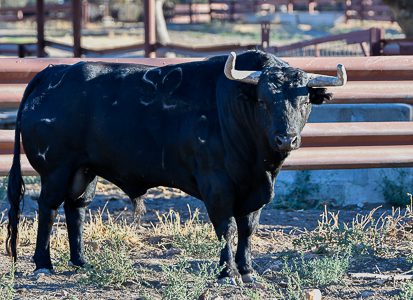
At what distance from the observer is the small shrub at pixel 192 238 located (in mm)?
6645

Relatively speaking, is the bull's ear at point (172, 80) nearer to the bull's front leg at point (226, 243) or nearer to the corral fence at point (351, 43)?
the bull's front leg at point (226, 243)

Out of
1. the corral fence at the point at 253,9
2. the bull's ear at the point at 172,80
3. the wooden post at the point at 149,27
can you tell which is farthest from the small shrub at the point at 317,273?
the corral fence at the point at 253,9

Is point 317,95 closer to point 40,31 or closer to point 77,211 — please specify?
point 77,211

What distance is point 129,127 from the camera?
6.38 metres

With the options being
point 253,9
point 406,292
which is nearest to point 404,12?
point 406,292

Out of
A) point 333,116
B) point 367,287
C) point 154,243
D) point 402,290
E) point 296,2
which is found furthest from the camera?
point 296,2

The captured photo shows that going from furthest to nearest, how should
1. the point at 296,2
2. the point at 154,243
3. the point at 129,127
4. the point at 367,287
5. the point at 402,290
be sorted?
the point at 296,2 → the point at 154,243 → the point at 129,127 → the point at 367,287 → the point at 402,290

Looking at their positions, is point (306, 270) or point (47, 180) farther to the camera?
point (47, 180)

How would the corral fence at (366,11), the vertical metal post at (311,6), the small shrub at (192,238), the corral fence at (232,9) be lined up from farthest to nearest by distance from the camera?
the vertical metal post at (311,6) < the corral fence at (232,9) < the corral fence at (366,11) < the small shrub at (192,238)

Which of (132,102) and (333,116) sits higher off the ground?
(132,102)

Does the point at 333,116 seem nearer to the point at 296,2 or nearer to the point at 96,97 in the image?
the point at 96,97

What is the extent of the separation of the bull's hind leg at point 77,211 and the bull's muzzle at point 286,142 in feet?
5.25

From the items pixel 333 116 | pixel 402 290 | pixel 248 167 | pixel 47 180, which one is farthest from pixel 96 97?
pixel 333 116

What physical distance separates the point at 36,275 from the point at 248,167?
1.55 m
